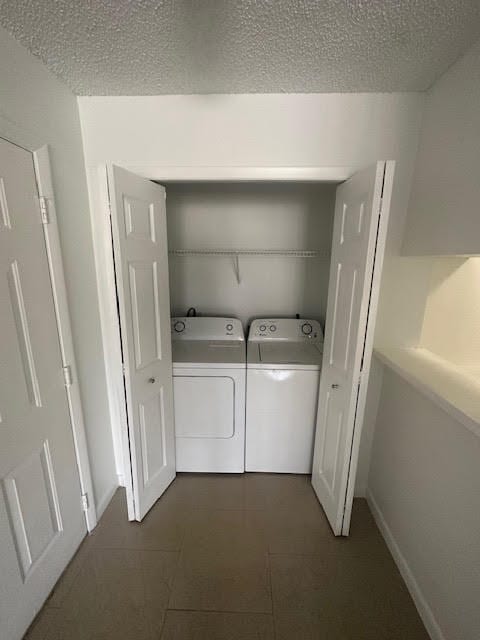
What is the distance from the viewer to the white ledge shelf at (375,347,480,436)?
94cm

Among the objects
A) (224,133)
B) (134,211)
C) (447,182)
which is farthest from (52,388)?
(447,182)

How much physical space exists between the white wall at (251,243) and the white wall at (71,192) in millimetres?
908

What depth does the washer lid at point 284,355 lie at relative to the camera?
1887 mm

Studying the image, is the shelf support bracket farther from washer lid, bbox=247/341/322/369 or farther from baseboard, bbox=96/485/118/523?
baseboard, bbox=96/485/118/523

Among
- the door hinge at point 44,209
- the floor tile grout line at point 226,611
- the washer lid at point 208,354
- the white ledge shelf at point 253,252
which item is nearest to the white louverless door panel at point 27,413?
the door hinge at point 44,209

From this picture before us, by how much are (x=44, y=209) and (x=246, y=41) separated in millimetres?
1131

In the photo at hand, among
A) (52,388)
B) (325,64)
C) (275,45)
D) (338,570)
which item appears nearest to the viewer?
(275,45)

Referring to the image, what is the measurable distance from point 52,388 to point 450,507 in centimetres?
189

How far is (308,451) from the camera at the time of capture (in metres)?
2.04

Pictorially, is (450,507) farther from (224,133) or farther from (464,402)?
(224,133)

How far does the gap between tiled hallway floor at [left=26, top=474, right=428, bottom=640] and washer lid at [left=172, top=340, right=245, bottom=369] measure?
3.12 feet

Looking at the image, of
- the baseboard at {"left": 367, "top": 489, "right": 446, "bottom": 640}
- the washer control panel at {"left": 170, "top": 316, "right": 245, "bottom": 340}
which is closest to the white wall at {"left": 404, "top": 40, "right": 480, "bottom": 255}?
the washer control panel at {"left": 170, "top": 316, "right": 245, "bottom": 340}

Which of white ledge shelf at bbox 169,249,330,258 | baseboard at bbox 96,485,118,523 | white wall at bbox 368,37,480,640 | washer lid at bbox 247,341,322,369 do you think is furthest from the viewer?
white ledge shelf at bbox 169,249,330,258

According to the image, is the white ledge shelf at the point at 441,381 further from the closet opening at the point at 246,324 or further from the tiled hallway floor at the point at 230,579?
the tiled hallway floor at the point at 230,579
